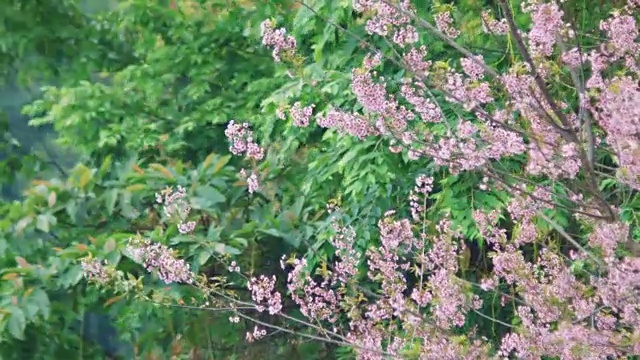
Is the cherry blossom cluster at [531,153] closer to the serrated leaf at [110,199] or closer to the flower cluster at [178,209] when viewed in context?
the flower cluster at [178,209]

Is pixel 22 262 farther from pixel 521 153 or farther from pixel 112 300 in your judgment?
pixel 521 153

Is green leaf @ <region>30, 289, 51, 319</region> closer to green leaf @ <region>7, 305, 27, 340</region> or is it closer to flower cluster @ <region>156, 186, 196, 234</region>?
green leaf @ <region>7, 305, 27, 340</region>

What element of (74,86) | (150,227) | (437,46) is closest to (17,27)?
(74,86)

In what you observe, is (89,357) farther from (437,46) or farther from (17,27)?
(437,46)

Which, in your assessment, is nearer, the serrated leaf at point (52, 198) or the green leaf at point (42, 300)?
the green leaf at point (42, 300)

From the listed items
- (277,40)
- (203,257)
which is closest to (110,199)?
(203,257)

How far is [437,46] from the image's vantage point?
418 cm

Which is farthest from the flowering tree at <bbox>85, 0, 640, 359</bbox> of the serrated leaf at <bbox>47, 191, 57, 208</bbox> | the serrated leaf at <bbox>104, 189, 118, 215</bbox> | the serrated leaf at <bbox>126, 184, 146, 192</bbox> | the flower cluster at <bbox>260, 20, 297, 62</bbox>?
the serrated leaf at <bbox>47, 191, 57, 208</bbox>

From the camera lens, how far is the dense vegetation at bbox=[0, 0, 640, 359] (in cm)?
269

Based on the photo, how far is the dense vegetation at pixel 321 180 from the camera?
2.69 meters

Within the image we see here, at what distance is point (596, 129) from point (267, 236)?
151 centimetres

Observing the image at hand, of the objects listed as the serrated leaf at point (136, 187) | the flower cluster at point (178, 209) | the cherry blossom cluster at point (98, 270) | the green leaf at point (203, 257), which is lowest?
the cherry blossom cluster at point (98, 270)

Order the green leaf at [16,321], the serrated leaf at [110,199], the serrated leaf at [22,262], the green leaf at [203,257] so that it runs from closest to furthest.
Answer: the green leaf at [203,257], the green leaf at [16,321], the serrated leaf at [22,262], the serrated leaf at [110,199]

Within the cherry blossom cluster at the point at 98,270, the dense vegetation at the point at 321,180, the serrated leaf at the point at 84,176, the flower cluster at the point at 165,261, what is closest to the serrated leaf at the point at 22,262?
the dense vegetation at the point at 321,180
